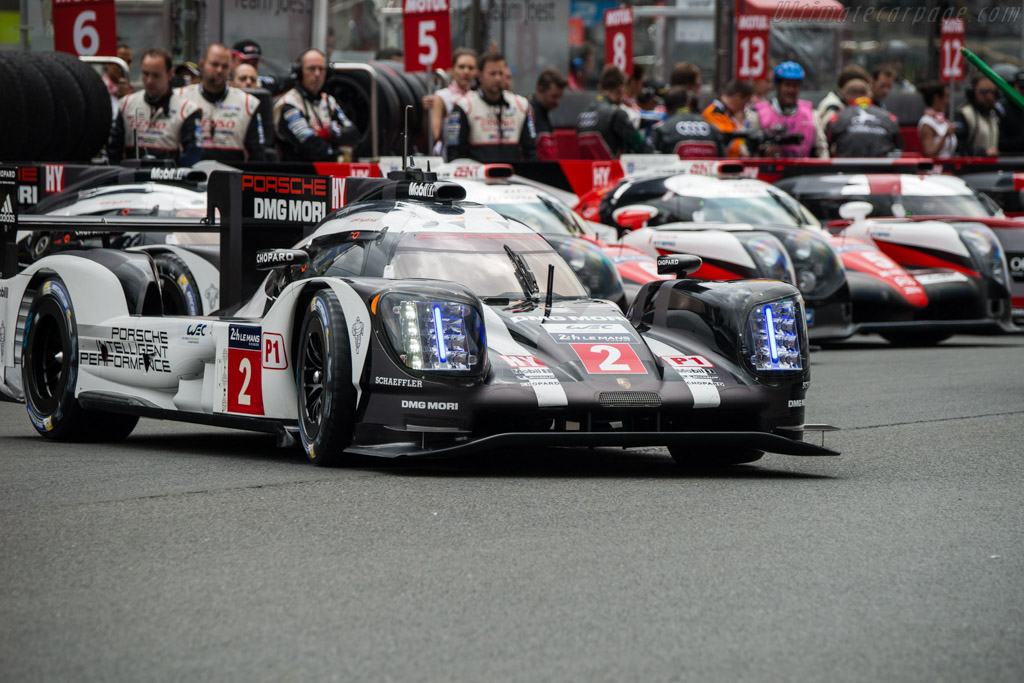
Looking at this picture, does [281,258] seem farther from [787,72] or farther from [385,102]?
[385,102]

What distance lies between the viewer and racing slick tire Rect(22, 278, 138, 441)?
8.33 meters

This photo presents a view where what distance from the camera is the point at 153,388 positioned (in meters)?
8.02

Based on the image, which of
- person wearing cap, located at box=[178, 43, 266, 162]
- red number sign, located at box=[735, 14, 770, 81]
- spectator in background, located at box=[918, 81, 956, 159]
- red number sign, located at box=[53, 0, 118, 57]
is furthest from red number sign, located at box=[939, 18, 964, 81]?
person wearing cap, located at box=[178, 43, 266, 162]

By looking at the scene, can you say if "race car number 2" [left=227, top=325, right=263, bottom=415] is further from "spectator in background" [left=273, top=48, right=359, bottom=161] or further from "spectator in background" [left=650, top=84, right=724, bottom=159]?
"spectator in background" [left=650, top=84, right=724, bottom=159]

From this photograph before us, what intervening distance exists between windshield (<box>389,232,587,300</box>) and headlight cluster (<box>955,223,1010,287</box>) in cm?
754

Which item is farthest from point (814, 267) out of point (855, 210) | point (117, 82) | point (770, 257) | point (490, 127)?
point (117, 82)

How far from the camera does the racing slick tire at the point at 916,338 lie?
14.5 meters

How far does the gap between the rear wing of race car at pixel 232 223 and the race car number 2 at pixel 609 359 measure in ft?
8.58

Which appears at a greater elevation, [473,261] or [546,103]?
[546,103]

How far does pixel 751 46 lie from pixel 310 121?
11.2 meters

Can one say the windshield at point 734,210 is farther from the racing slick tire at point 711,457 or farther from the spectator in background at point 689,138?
the racing slick tire at point 711,457

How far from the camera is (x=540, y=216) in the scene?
519 inches

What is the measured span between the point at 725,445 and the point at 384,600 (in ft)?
8.09

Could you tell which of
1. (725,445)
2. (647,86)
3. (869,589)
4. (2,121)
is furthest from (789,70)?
(869,589)
